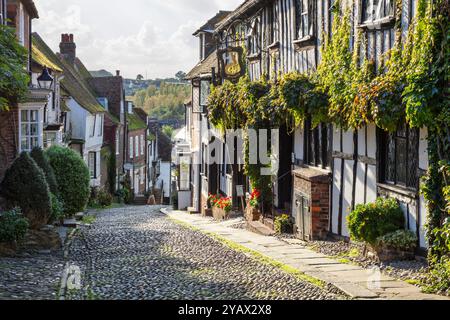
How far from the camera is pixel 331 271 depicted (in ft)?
36.2

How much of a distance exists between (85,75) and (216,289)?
40195 millimetres

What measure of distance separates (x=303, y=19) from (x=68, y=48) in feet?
100

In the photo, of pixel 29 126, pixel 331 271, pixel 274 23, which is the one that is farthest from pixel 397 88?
pixel 29 126

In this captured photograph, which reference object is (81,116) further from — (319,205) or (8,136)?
(319,205)

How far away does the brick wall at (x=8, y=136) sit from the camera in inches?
693

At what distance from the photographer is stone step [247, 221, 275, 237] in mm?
16927

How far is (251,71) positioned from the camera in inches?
852

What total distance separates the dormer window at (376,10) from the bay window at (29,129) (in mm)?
10767

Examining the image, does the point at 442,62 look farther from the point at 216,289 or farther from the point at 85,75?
the point at 85,75

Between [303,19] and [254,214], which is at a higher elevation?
[303,19]

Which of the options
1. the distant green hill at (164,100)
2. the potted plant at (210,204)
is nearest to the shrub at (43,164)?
the potted plant at (210,204)

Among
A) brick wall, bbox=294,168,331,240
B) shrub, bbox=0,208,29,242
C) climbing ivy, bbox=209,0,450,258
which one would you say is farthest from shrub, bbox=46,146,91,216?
brick wall, bbox=294,168,331,240

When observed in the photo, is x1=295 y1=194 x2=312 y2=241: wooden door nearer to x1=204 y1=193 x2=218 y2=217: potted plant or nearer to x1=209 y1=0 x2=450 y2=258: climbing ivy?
x1=209 y1=0 x2=450 y2=258: climbing ivy

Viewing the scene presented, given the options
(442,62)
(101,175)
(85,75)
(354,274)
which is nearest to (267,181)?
(354,274)
